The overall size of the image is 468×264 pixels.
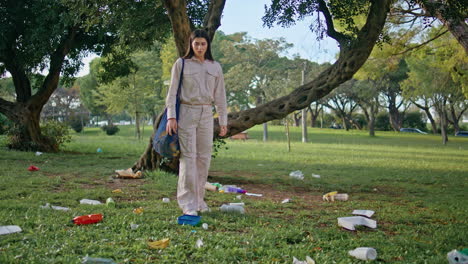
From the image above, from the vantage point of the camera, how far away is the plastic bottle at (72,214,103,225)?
14.6 ft

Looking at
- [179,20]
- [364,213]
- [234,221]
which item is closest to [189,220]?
[234,221]

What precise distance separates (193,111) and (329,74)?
169 inches

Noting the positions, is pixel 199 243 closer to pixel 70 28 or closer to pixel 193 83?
pixel 193 83

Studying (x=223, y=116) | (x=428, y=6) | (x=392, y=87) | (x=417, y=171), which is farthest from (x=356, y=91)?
(x=223, y=116)

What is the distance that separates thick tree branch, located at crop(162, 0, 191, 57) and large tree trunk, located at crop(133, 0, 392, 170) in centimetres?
2

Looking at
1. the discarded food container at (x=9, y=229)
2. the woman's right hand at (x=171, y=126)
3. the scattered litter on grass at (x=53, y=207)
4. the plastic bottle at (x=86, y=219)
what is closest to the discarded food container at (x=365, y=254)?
the woman's right hand at (x=171, y=126)

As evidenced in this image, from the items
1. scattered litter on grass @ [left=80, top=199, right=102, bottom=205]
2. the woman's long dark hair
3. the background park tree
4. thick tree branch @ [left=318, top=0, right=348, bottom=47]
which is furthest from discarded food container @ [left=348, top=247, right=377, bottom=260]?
the background park tree

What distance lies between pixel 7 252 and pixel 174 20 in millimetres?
5738

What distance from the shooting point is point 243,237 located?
4.10m

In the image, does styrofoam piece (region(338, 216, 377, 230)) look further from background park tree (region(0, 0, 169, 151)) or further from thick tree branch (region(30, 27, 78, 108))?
thick tree branch (region(30, 27, 78, 108))

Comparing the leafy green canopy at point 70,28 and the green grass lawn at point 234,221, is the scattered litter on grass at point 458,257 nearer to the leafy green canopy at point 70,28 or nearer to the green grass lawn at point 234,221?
the green grass lawn at point 234,221

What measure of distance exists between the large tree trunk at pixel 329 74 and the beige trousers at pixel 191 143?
3.66 m

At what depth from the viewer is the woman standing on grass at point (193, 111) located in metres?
5.02

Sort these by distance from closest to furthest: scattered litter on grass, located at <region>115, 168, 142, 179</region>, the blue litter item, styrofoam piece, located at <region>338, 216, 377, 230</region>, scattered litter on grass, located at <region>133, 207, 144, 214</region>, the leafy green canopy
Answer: the blue litter item
styrofoam piece, located at <region>338, 216, 377, 230</region>
scattered litter on grass, located at <region>133, 207, 144, 214</region>
scattered litter on grass, located at <region>115, 168, 142, 179</region>
the leafy green canopy
